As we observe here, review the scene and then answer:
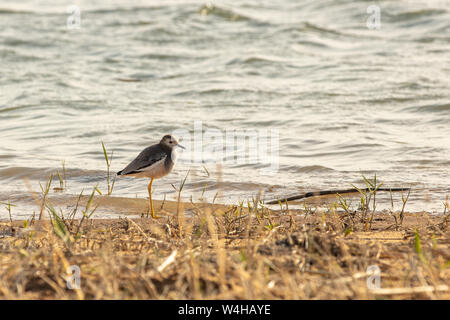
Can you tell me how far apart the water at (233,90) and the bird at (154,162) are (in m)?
0.53

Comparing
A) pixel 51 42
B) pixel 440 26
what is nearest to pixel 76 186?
pixel 51 42

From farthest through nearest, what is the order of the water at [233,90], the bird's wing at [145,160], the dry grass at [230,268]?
the water at [233,90]
the bird's wing at [145,160]
the dry grass at [230,268]

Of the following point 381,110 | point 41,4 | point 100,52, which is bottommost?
point 381,110

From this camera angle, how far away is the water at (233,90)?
7.39 metres

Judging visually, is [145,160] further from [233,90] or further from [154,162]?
[233,90]

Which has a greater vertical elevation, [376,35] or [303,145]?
[376,35]

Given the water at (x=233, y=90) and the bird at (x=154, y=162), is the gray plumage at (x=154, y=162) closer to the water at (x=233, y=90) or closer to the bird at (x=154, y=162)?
the bird at (x=154, y=162)

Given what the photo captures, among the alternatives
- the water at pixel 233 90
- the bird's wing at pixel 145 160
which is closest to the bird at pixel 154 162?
the bird's wing at pixel 145 160

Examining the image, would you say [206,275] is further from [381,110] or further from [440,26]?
[440,26]

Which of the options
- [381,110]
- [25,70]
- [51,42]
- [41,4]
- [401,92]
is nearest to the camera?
[381,110]

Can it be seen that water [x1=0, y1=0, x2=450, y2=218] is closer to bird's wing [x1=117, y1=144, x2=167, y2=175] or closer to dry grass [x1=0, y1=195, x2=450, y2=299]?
bird's wing [x1=117, y1=144, x2=167, y2=175]

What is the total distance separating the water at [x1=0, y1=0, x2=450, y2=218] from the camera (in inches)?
291

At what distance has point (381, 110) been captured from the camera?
10039mm
